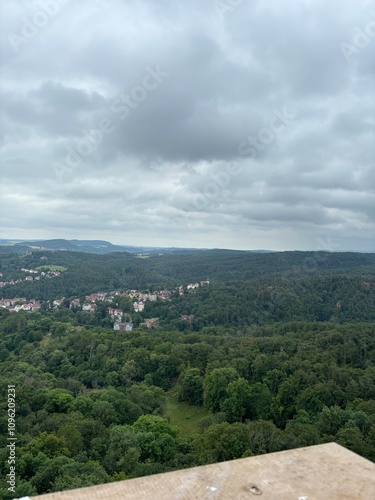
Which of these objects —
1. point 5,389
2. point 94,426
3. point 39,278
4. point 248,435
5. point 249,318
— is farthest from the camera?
point 39,278

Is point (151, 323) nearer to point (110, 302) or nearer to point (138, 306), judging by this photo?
point (138, 306)

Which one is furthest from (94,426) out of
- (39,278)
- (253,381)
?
(39,278)

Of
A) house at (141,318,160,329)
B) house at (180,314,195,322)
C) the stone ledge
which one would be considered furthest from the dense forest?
the stone ledge

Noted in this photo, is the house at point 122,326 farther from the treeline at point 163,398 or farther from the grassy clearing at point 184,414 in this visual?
the grassy clearing at point 184,414

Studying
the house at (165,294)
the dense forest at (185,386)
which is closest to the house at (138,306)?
the dense forest at (185,386)

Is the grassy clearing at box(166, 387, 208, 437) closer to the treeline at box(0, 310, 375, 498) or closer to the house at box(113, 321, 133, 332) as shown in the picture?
the treeline at box(0, 310, 375, 498)

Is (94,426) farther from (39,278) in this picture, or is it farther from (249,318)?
(39,278)
